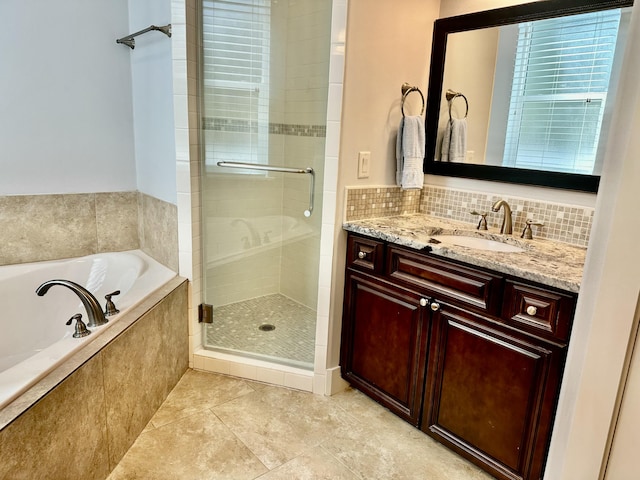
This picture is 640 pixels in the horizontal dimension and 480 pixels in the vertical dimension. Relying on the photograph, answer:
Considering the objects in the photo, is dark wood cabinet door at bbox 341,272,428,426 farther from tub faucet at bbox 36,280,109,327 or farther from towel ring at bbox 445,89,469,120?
tub faucet at bbox 36,280,109,327

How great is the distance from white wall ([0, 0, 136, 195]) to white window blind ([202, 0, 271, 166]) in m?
0.69

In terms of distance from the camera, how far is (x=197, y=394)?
7.48 ft

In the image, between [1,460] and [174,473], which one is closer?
[1,460]

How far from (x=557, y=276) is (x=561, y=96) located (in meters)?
0.88

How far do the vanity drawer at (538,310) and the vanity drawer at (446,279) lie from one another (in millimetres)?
50

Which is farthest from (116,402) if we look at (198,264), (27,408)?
(198,264)

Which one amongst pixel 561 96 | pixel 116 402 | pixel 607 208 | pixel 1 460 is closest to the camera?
pixel 607 208

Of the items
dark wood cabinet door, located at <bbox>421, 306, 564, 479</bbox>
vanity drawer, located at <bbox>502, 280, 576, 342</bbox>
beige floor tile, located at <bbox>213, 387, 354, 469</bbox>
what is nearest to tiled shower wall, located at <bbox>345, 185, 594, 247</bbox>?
vanity drawer, located at <bbox>502, 280, 576, 342</bbox>

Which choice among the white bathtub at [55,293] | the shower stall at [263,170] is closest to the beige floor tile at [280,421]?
the shower stall at [263,170]

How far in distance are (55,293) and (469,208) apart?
2.21 meters

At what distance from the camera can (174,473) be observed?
1.75 metres

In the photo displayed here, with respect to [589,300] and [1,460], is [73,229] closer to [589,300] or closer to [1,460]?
[1,460]

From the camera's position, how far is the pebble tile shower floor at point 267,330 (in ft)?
7.95

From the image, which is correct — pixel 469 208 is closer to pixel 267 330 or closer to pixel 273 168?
pixel 273 168
